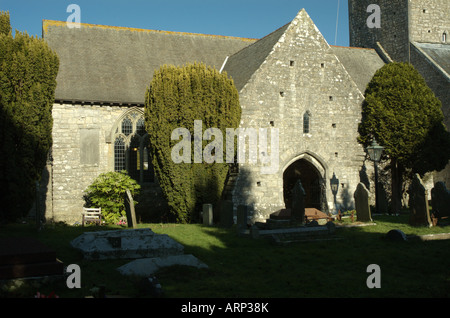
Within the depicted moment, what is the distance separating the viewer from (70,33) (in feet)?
76.0

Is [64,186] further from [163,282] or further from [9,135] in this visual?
[163,282]

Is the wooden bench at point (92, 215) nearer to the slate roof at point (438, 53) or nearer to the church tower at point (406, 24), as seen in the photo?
the slate roof at point (438, 53)

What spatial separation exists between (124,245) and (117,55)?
49.4ft

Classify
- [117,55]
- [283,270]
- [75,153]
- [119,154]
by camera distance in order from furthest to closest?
[117,55] → [119,154] → [75,153] → [283,270]

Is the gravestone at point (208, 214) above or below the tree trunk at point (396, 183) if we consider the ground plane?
below

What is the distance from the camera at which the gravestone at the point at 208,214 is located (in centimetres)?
1634

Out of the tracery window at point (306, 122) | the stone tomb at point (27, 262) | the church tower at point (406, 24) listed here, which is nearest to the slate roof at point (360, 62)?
the church tower at point (406, 24)

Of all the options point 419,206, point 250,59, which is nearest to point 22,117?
point 250,59

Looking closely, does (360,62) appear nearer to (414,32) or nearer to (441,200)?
(414,32)

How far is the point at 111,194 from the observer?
1869cm

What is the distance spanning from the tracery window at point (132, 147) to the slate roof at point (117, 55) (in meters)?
1.06

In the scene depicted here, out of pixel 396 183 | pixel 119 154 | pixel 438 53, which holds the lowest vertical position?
pixel 396 183
